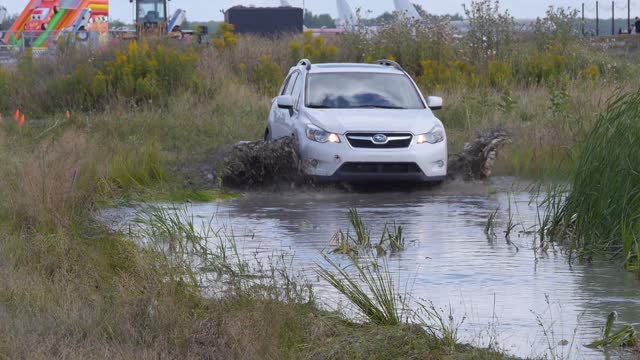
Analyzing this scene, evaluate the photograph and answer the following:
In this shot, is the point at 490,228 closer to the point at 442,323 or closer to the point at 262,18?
the point at 442,323

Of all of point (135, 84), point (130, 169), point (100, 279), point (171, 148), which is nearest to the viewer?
point (100, 279)

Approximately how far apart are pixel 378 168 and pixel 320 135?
2.62 ft

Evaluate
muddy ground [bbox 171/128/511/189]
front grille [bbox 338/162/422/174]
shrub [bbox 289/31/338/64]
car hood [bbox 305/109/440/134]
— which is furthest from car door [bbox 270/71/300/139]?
shrub [bbox 289/31/338/64]

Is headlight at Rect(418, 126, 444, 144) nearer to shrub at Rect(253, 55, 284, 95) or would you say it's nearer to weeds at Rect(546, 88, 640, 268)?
weeds at Rect(546, 88, 640, 268)

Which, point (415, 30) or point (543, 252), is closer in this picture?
point (543, 252)

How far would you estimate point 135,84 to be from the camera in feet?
82.5

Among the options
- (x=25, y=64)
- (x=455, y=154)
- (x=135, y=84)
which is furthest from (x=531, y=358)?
(x=25, y=64)

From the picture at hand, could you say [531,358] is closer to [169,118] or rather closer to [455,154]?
Answer: [455,154]

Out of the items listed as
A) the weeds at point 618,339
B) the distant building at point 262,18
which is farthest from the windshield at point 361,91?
the distant building at point 262,18

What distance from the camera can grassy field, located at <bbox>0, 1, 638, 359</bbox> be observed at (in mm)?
6711

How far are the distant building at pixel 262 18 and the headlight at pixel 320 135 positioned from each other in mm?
49329

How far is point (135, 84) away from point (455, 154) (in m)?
9.90

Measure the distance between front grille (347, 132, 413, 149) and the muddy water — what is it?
59 cm

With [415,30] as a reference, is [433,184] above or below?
below
